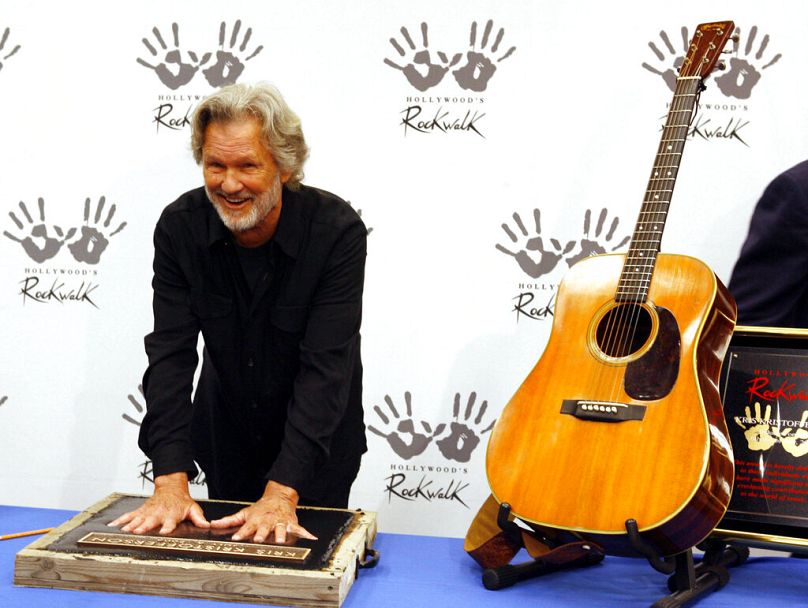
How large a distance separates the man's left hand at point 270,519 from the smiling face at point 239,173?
21.4 inches

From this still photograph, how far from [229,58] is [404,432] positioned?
3.78 feet

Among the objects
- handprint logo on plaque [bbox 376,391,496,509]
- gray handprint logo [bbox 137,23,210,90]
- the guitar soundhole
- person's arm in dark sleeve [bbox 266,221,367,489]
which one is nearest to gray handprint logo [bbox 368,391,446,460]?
handprint logo on plaque [bbox 376,391,496,509]

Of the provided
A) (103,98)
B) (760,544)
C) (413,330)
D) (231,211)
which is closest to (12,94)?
(103,98)

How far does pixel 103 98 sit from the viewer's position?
2408mm

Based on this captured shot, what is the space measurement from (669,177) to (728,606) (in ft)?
2.53

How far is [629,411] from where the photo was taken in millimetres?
1366

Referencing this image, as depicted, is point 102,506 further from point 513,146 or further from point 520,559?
point 513,146

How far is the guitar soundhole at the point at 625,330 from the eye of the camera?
4.85 feet

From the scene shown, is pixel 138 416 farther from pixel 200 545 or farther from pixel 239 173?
pixel 200 545

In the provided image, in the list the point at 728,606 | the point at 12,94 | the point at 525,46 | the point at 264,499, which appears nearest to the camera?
the point at 728,606

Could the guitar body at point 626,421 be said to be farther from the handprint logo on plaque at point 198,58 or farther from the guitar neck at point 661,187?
the handprint logo on plaque at point 198,58

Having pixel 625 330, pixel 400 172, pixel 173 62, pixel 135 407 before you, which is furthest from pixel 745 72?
pixel 135 407

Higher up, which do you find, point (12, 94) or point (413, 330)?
point (12, 94)

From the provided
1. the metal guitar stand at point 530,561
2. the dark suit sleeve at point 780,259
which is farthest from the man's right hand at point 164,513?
the dark suit sleeve at point 780,259
